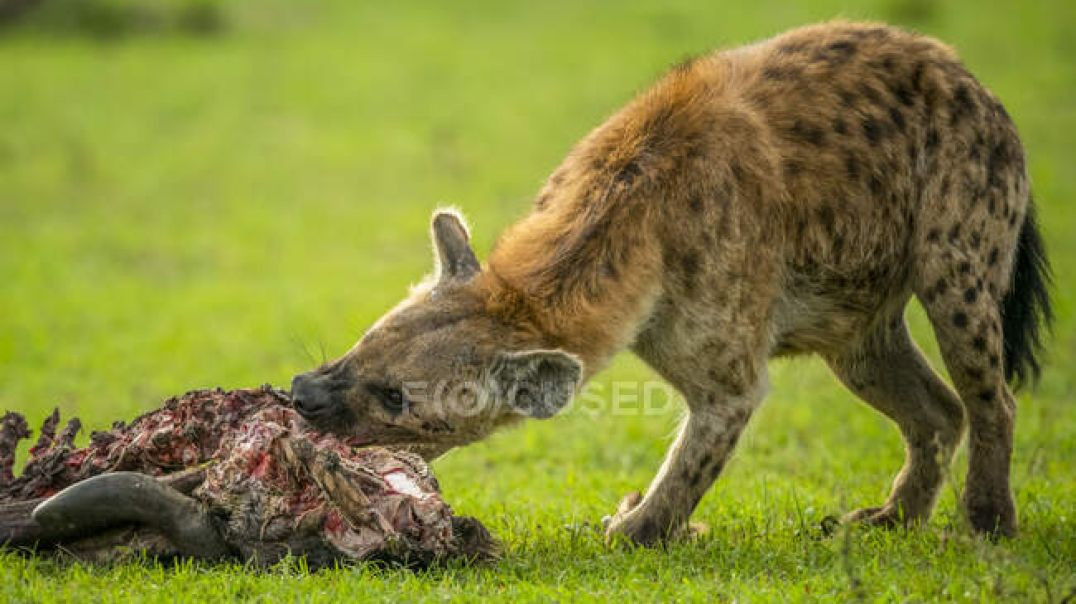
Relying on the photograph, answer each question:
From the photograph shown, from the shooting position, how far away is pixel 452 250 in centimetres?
476

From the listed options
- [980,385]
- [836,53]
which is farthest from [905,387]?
[836,53]

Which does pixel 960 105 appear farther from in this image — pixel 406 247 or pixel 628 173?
pixel 406 247

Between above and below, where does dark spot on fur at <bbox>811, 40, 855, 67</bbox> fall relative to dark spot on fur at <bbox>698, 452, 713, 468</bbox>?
above

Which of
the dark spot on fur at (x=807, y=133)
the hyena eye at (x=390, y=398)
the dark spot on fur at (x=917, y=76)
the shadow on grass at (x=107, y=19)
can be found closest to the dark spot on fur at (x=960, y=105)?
the dark spot on fur at (x=917, y=76)

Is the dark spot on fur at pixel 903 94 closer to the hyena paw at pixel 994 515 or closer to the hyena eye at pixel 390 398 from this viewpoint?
the hyena paw at pixel 994 515

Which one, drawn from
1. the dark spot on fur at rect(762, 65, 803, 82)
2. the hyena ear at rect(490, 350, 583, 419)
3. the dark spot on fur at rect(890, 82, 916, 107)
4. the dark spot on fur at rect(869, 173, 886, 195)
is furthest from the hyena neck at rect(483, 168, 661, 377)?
the dark spot on fur at rect(890, 82, 916, 107)

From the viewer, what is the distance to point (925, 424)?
5.65 metres

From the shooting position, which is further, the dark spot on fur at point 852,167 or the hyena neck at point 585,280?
the dark spot on fur at point 852,167

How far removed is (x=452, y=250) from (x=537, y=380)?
0.52 metres

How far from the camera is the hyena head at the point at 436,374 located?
14.9 feet

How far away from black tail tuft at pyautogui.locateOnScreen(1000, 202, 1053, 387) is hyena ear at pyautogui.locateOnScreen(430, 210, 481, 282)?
2.18m

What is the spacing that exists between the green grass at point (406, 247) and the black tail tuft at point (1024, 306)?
0.56m

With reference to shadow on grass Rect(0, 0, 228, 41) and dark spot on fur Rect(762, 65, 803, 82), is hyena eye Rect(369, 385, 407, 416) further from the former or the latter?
shadow on grass Rect(0, 0, 228, 41)

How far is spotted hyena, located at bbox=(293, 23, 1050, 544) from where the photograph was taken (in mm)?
4613
